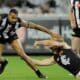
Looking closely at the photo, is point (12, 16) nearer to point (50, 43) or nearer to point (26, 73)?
point (26, 73)

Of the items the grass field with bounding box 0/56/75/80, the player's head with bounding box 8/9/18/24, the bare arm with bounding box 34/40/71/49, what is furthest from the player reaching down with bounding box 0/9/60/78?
the bare arm with bounding box 34/40/71/49

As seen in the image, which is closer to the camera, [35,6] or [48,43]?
[48,43]

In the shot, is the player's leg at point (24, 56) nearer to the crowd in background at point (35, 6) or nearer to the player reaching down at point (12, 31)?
the player reaching down at point (12, 31)

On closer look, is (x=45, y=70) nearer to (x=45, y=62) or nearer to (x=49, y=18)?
(x=45, y=62)

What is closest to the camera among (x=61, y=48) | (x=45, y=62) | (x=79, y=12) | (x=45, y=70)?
(x=61, y=48)

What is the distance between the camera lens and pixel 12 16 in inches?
521

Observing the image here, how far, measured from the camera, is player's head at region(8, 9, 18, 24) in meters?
13.1

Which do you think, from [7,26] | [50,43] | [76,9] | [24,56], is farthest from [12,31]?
[50,43]

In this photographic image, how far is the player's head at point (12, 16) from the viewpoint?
43.1 ft

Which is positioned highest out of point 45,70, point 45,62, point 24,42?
point 45,62

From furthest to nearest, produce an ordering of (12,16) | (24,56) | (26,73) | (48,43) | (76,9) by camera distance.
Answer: (26,73), (76,9), (24,56), (12,16), (48,43)

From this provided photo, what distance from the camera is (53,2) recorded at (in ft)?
77.8

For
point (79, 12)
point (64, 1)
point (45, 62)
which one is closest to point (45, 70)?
point (79, 12)

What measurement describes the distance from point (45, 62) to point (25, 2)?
12.3 meters
